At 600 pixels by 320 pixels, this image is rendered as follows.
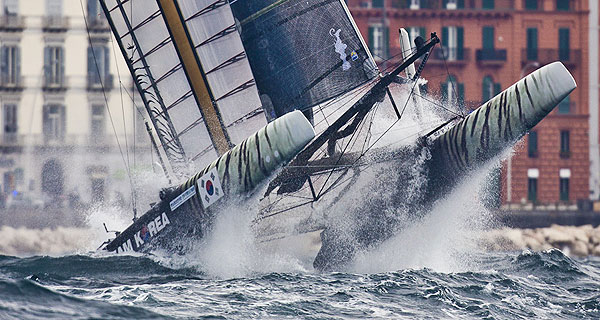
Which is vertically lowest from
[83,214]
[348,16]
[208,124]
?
[83,214]

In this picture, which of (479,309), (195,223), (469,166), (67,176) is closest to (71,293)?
(195,223)

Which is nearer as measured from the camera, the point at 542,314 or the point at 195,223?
the point at 542,314

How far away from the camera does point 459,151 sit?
56.8ft

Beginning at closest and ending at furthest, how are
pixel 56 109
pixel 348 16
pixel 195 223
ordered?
pixel 195 223 < pixel 348 16 < pixel 56 109

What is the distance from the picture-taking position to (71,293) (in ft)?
46.6

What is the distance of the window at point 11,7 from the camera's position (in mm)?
47312

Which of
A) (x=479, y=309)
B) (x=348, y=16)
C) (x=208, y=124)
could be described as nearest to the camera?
(x=479, y=309)

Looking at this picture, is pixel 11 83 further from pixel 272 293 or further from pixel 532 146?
pixel 272 293

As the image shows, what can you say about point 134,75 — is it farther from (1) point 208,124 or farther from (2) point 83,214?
(2) point 83,214

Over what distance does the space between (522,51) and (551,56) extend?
121 centimetres

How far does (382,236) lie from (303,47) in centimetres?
296

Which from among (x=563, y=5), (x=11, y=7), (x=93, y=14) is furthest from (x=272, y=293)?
(x=563, y=5)

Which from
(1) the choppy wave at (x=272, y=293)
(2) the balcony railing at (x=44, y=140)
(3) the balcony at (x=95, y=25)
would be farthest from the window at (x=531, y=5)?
(1) the choppy wave at (x=272, y=293)

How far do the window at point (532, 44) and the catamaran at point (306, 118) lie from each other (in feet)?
106
